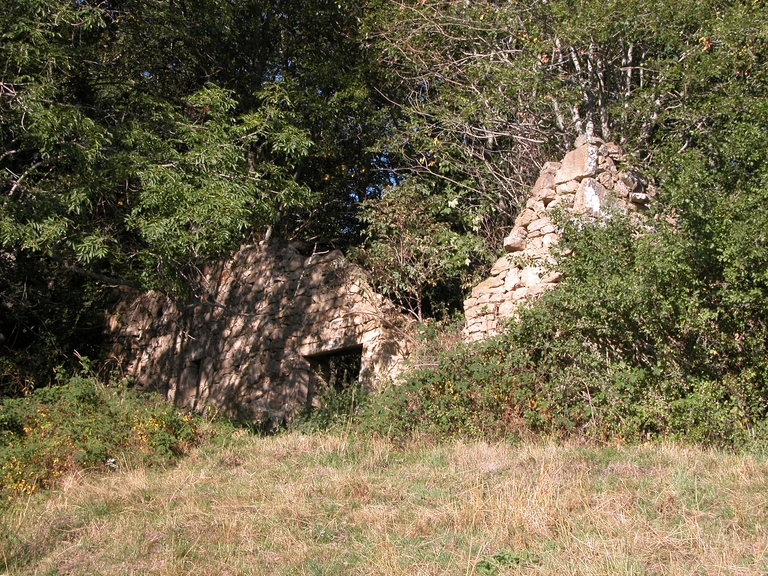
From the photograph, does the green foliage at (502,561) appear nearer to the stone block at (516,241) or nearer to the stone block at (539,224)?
the stone block at (539,224)

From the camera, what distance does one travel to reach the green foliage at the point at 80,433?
716cm

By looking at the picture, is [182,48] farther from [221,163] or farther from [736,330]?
[736,330]

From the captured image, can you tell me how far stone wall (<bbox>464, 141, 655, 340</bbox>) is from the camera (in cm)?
816

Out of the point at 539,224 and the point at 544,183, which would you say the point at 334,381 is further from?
the point at 544,183

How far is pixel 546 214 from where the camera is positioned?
27.0 ft

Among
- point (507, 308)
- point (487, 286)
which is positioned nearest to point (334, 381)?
point (487, 286)

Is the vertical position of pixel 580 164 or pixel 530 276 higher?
pixel 580 164

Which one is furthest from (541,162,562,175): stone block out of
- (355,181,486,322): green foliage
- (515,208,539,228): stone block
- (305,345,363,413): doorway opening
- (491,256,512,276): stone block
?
(305,345,363,413): doorway opening

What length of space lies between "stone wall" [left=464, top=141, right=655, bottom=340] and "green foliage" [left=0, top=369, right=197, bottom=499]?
3631 millimetres

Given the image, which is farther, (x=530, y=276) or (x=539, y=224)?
(x=539, y=224)

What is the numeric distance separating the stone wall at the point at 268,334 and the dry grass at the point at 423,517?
3551mm

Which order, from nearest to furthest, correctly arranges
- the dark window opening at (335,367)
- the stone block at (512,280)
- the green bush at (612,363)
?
the green bush at (612,363)
the stone block at (512,280)
the dark window opening at (335,367)

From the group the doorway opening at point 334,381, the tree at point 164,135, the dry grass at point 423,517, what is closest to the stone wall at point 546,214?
the doorway opening at point 334,381

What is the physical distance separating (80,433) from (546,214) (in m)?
5.40
